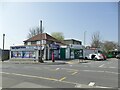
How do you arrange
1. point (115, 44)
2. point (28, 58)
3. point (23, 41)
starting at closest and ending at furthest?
point (28, 58) → point (23, 41) → point (115, 44)

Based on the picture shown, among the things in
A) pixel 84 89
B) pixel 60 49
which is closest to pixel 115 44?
pixel 60 49

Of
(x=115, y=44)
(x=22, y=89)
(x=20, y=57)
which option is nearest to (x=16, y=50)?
(x=20, y=57)

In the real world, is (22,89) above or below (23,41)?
below

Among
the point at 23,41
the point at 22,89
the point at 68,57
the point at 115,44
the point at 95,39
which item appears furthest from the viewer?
the point at 115,44

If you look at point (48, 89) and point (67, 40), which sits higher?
point (67, 40)

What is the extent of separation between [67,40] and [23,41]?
31294 mm

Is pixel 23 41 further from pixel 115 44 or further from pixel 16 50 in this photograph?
pixel 115 44

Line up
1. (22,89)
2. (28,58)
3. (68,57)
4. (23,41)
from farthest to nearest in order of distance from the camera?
(23,41), (68,57), (28,58), (22,89)

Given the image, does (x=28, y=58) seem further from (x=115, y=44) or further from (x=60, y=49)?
(x=115, y=44)

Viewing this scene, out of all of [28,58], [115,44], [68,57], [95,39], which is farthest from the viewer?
[115,44]

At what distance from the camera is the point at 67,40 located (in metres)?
99.5

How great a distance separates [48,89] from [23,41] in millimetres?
60747

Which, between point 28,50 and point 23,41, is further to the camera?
point 23,41

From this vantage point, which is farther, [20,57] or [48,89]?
[20,57]
